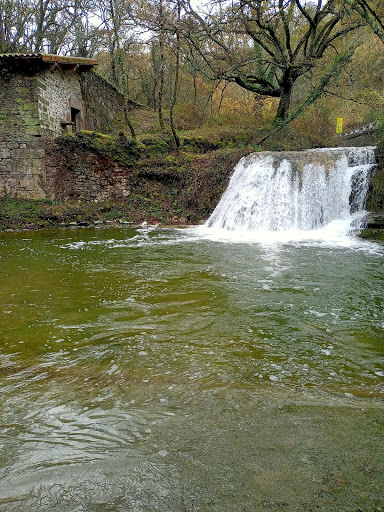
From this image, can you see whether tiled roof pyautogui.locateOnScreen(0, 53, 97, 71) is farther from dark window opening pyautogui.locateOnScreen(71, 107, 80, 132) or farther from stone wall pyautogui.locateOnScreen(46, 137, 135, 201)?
stone wall pyautogui.locateOnScreen(46, 137, 135, 201)

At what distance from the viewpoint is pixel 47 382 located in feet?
8.71

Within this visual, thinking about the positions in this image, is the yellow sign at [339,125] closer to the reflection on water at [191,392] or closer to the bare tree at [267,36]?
the bare tree at [267,36]

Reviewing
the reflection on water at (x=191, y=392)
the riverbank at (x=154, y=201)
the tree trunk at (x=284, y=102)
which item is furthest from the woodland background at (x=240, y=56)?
the reflection on water at (x=191, y=392)

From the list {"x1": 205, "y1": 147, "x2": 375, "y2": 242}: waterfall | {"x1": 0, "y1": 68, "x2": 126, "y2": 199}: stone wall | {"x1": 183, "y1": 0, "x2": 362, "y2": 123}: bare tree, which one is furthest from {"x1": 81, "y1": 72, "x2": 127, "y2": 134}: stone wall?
{"x1": 205, "y1": 147, "x2": 375, "y2": 242}: waterfall

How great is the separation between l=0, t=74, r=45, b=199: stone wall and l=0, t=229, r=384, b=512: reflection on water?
27.1ft

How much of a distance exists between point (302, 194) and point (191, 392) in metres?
9.28

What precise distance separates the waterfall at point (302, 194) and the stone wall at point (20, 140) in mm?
6669

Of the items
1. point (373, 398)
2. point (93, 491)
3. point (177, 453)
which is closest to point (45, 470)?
point (93, 491)

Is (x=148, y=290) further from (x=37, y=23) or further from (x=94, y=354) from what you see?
(x=37, y=23)

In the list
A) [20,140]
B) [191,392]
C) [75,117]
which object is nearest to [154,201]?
[20,140]

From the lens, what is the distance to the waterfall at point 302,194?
10.3 meters

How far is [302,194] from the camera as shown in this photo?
10.7m

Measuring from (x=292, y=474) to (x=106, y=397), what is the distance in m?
1.31

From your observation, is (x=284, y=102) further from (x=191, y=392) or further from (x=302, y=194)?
(x=191, y=392)
